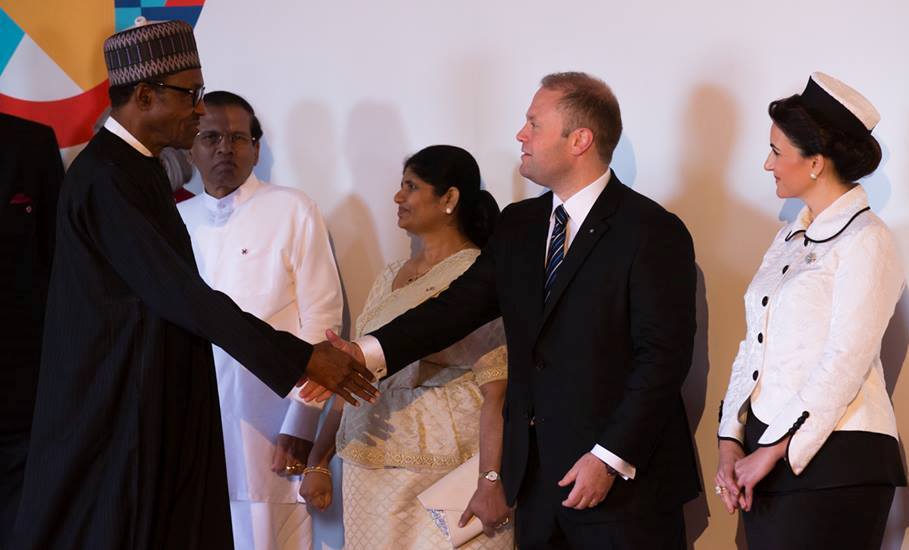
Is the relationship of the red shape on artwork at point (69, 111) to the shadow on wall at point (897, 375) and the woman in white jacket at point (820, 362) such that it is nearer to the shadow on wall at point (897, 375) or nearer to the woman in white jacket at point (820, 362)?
the woman in white jacket at point (820, 362)

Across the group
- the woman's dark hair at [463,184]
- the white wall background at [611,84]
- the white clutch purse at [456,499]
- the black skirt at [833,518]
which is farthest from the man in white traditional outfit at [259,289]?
the black skirt at [833,518]

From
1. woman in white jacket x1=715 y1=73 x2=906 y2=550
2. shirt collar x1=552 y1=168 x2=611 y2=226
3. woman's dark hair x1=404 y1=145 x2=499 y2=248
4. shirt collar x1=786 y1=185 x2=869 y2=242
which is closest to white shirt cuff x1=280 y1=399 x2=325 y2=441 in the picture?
woman's dark hair x1=404 y1=145 x2=499 y2=248

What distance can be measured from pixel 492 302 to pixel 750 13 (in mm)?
1120

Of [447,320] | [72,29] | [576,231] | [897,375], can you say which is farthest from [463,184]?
[72,29]

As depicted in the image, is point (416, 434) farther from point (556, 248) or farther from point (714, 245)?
point (714, 245)

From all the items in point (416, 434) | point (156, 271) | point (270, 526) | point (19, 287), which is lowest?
point (270, 526)

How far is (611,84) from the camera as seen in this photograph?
3541 mm

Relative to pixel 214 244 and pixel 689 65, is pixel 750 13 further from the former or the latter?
pixel 214 244

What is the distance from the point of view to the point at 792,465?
258 centimetres

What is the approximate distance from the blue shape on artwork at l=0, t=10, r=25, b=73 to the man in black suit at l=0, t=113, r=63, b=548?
1.01 m

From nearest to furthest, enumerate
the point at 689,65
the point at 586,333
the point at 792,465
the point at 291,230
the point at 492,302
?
the point at 792,465, the point at 586,333, the point at 492,302, the point at 689,65, the point at 291,230

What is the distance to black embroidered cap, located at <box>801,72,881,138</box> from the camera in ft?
8.78

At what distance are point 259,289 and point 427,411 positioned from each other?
77cm

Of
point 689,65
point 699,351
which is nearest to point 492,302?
point 699,351
